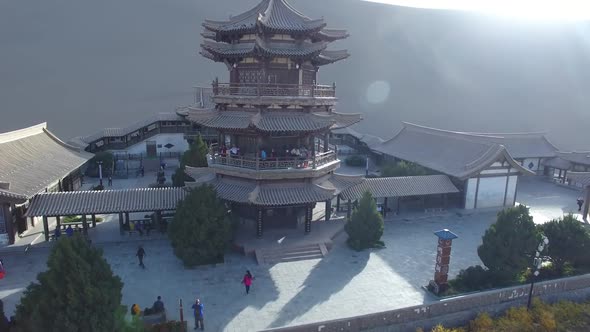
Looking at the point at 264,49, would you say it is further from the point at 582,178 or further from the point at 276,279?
the point at 582,178

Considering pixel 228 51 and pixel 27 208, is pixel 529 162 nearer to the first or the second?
pixel 228 51

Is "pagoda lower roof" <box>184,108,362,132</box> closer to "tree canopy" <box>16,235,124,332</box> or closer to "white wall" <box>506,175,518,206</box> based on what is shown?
"tree canopy" <box>16,235,124,332</box>

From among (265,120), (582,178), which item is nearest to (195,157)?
(265,120)

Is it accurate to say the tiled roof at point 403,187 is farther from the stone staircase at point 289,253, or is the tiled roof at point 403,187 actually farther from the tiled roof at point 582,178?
the tiled roof at point 582,178

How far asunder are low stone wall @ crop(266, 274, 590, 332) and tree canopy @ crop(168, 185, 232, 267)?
809 centimetres

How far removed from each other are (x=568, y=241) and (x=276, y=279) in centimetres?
1586

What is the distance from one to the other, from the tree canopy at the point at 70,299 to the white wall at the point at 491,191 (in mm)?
30147

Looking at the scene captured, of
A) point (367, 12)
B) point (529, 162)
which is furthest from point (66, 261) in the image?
point (367, 12)

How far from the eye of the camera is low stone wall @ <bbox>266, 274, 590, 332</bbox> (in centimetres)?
1621

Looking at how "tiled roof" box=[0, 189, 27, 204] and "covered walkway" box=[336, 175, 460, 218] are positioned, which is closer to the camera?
"tiled roof" box=[0, 189, 27, 204]

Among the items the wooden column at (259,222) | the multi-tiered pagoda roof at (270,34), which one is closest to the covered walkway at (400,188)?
the wooden column at (259,222)

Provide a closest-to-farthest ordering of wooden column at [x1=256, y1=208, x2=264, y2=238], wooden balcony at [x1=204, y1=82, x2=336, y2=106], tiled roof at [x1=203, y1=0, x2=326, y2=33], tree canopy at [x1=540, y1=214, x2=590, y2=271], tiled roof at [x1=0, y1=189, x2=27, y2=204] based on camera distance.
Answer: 1. tree canopy at [x1=540, y1=214, x2=590, y2=271]
2. tiled roof at [x1=203, y1=0, x2=326, y2=33]
3. tiled roof at [x1=0, y1=189, x2=27, y2=204]
4. wooden balcony at [x1=204, y1=82, x2=336, y2=106]
5. wooden column at [x1=256, y1=208, x2=264, y2=238]

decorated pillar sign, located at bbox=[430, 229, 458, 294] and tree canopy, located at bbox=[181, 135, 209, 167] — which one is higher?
tree canopy, located at bbox=[181, 135, 209, 167]

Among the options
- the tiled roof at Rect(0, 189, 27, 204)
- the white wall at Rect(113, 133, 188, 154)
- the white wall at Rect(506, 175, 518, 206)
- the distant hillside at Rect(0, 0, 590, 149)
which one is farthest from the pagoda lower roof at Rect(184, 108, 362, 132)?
the distant hillside at Rect(0, 0, 590, 149)
